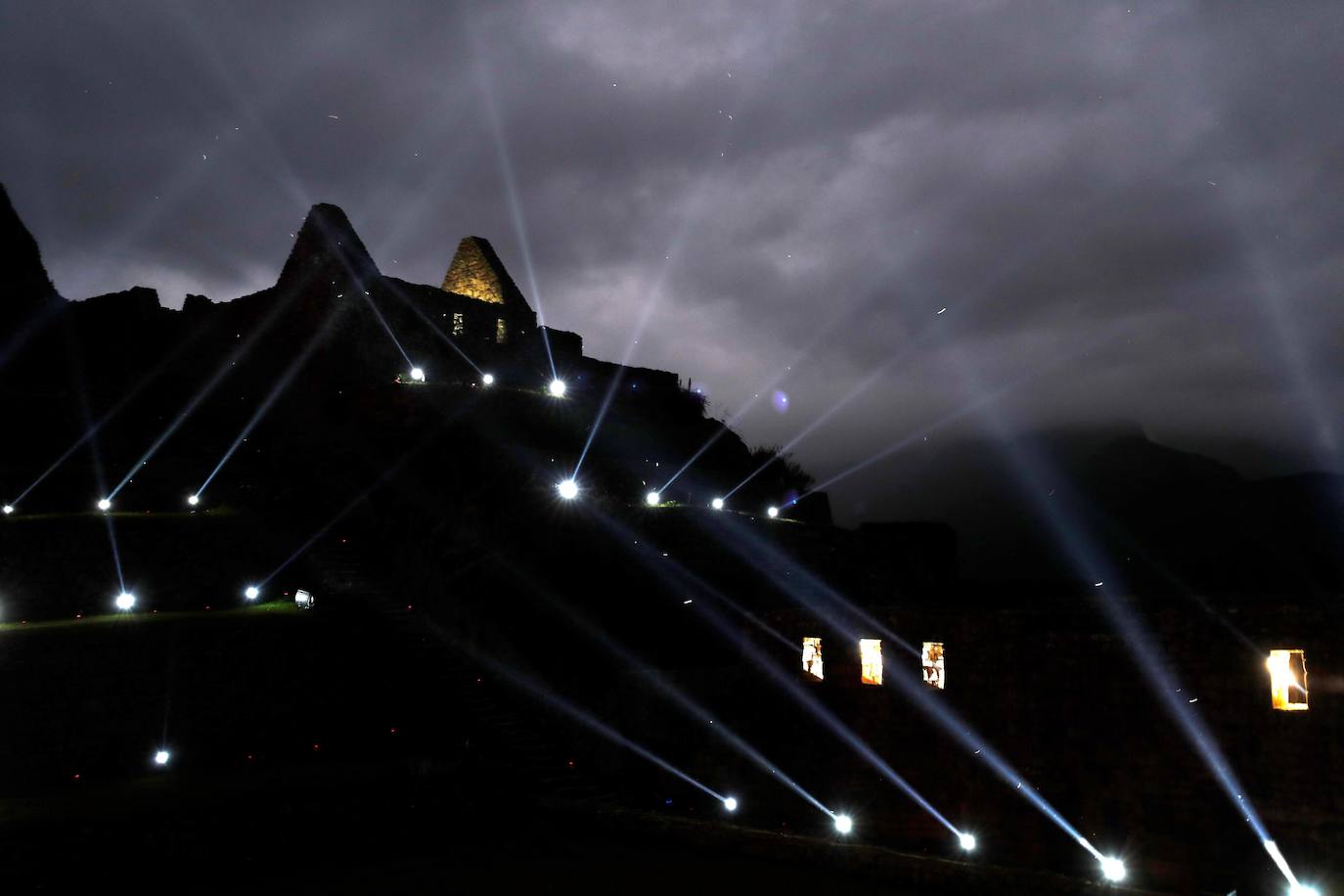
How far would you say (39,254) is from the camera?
35312 millimetres

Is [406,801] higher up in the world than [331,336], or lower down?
lower down

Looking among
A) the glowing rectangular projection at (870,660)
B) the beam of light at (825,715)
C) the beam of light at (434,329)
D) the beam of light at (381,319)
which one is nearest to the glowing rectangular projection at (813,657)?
the beam of light at (825,715)

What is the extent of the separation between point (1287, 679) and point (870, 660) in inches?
248

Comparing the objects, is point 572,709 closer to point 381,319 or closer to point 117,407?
point 117,407

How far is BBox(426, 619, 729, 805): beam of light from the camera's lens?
54.9 ft

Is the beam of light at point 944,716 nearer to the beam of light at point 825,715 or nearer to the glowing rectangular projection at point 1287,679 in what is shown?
the beam of light at point 825,715

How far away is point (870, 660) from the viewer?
659 inches

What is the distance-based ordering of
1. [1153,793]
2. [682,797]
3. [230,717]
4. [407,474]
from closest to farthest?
1. [1153,793]
2. [230,717]
3. [682,797]
4. [407,474]

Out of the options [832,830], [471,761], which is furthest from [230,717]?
[832,830]

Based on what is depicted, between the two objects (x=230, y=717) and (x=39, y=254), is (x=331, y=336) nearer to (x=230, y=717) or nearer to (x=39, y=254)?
(x=39, y=254)

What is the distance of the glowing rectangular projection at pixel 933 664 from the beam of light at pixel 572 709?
4.47 metres

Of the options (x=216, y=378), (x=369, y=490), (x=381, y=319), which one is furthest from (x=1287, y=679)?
(x=216, y=378)

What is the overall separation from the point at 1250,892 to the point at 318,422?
2632 cm

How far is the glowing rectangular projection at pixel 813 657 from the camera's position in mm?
17266
